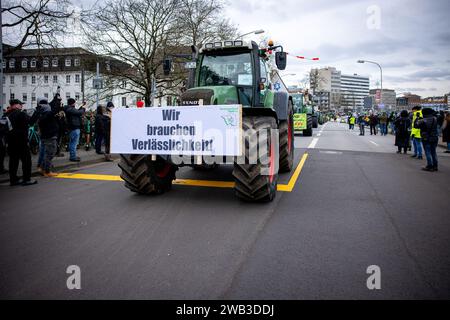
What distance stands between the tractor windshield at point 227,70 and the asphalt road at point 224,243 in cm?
217

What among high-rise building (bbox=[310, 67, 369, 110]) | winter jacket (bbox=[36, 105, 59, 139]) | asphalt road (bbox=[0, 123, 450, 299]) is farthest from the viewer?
high-rise building (bbox=[310, 67, 369, 110])

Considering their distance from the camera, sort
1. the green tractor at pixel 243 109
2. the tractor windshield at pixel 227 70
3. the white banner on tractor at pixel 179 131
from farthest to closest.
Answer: the tractor windshield at pixel 227 70 < the green tractor at pixel 243 109 < the white banner on tractor at pixel 179 131

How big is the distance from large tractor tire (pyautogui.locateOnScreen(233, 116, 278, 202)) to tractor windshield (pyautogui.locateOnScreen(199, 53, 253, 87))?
144 centimetres

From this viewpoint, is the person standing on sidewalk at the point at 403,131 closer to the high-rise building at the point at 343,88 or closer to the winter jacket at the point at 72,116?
the winter jacket at the point at 72,116

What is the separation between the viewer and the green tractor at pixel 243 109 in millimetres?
5098

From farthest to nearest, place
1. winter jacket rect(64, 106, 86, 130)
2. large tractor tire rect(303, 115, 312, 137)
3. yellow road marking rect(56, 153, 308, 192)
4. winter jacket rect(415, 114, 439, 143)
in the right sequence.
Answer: large tractor tire rect(303, 115, 312, 137) → winter jacket rect(64, 106, 86, 130) → winter jacket rect(415, 114, 439, 143) → yellow road marking rect(56, 153, 308, 192)

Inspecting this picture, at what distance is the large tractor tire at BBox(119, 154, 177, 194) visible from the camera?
5664mm

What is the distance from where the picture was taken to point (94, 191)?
6.72 meters

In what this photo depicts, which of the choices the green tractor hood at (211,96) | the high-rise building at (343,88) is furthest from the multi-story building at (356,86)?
the green tractor hood at (211,96)

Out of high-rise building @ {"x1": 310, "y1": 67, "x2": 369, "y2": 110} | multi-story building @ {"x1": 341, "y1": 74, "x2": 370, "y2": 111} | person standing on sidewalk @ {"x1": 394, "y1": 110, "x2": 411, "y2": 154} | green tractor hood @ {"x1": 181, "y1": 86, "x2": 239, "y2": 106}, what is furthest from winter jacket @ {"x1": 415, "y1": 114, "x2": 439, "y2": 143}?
multi-story building @ {"x1": 341, "y1": 74, "x2": 370, "y2": 111}

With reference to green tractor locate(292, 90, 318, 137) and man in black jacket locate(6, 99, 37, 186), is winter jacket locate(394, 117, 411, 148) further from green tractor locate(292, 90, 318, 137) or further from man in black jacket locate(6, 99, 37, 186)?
man in black jacket locate(6, 99, 37, 186)

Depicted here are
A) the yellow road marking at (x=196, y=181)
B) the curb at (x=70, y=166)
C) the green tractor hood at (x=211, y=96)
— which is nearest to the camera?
the green tractor hood at (x=211, y=96)

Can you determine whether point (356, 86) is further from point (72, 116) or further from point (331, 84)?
point (72, 116)
